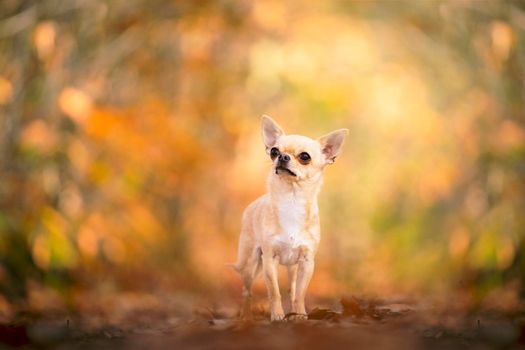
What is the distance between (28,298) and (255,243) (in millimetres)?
1779

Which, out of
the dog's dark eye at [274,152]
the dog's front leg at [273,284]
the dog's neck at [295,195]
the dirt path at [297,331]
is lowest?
the dirt path at [297,331]

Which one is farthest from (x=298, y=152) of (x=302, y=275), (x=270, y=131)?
(x=302, y=275)

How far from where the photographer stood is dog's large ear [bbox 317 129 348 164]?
2963 mm

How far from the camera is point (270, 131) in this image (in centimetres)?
302

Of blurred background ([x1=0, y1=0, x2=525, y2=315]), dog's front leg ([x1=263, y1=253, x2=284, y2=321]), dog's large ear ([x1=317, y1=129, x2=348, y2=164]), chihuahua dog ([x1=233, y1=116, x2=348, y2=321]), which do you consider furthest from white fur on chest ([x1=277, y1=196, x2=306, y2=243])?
blurred background ([x1=0, y1=0, x2=525, y2=315])

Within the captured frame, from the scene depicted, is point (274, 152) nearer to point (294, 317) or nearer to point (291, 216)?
point (291, 216)

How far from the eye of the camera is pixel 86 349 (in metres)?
3.09

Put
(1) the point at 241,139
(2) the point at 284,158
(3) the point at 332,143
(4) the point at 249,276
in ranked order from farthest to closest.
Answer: (1) the point at 241,139 → (4) the point at 249,276 → (3) the point at 332,143 → (2) the point at 284,158

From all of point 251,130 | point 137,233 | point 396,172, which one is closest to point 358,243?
point 396,172

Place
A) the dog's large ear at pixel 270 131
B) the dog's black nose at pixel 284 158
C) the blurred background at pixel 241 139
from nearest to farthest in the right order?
the dog's black nose at pixel 284 158 < the dog's large ear at pixel 270 131 < the blurred background at pixel 241 139

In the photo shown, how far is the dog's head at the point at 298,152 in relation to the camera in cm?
288

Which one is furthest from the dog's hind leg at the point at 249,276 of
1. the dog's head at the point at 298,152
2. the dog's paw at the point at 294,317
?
the dog's head at the point at 298,152

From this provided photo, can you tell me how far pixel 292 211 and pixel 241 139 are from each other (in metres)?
2.48

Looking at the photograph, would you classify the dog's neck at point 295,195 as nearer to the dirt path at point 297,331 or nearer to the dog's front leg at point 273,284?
the dog's front leg at point 273,284
